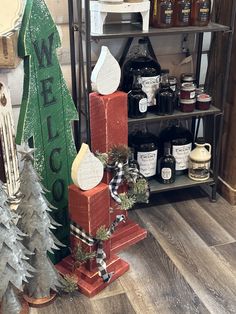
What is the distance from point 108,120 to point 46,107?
25 centimetres

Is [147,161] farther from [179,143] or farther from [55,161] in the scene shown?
[55,161]

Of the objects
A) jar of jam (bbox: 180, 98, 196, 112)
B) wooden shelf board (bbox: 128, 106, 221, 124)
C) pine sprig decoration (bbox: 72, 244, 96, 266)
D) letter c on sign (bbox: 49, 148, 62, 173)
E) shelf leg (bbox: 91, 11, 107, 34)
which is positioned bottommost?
pine sprig decoration (bbox: 72, 244, 96, 266)

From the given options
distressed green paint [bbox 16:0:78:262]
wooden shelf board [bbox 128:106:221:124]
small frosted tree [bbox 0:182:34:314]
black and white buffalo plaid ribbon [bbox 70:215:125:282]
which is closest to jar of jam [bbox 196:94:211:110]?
wooden shelf board [bbox 128:106:221:124]

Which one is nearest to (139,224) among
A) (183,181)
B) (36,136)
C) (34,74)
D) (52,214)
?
(183,181)

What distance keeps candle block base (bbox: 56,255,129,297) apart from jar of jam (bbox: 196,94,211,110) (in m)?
0.83

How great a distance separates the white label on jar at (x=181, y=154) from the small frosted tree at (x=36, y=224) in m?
0.86

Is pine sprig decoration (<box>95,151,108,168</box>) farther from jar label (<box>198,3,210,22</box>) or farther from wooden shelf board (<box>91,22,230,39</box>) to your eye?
jar label (<box>198,3,210,22</box>)

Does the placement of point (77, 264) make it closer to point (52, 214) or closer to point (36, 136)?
point (52, 214)

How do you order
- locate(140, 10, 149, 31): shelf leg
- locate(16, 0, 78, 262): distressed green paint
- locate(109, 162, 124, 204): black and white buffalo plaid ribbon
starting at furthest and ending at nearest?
locate(140, 10, 149, 31): shelf leg → locate(109, 162, 124, 204): black and white buffalo plaid ribbon → locate(16, 0, 78, 262): distressed green paint

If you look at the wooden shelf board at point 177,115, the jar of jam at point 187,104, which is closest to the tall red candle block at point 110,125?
the wooden shelf board at point 177,115

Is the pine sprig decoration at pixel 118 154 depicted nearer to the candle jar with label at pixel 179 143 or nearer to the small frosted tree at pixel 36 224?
the small frosted tree at pixel 36 224

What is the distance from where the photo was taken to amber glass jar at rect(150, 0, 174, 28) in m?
1.93

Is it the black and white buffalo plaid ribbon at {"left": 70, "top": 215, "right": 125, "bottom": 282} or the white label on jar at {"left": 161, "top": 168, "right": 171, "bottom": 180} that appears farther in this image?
the white label on jar at {"left": 161, "top": 168, "right": 171, "bottom": 180}

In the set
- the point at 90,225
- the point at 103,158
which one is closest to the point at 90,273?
the point at 90,225
